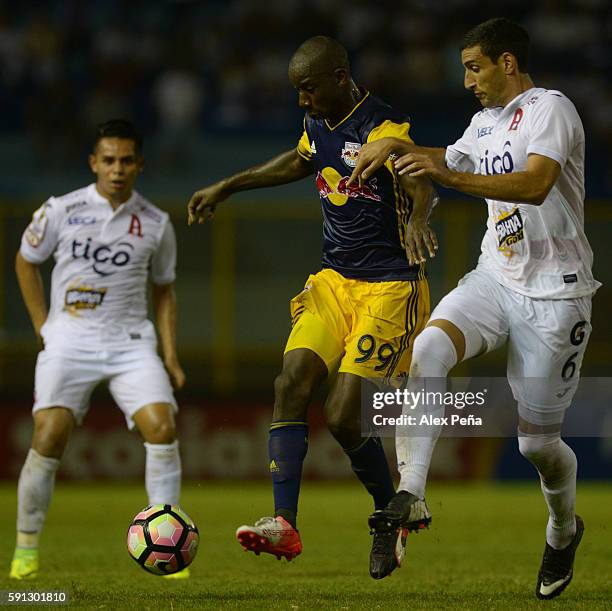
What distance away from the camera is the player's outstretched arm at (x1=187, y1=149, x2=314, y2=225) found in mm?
6836

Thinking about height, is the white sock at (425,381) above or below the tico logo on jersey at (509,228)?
below

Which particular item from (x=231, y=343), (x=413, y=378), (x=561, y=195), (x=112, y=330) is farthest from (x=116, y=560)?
(x=231, y=343)

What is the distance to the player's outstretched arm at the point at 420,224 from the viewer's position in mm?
5918

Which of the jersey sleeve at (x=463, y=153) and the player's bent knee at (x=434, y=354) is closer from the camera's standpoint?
the player's bent knee at (x=434, y=354)

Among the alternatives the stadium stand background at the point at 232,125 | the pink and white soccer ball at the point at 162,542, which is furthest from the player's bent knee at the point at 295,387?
the stadium stand background at the point at 232,125

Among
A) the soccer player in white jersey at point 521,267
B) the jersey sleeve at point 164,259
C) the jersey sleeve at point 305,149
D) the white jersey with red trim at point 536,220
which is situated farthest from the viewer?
the jersey sleeve at point 164,259

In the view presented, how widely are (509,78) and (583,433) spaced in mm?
8033

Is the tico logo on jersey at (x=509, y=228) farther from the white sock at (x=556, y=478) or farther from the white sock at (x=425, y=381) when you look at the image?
the white sock at (x=556, y=478)

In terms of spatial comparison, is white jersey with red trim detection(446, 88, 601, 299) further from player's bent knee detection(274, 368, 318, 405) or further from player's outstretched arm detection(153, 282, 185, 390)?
player's outstretched arm detection(153, 282, 185, 390)

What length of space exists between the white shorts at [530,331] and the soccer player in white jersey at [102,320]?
225 cm

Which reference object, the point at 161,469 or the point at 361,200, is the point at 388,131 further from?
the point at 161,469

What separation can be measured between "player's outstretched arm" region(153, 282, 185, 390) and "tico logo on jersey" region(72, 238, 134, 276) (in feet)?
1.30

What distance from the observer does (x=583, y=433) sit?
13.6 m

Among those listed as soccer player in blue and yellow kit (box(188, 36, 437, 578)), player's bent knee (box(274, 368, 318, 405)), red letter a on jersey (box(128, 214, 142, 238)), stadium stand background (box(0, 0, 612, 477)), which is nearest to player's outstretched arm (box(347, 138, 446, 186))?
soccer player in blue and yellow kit (box(188, 36, 437, 578))
